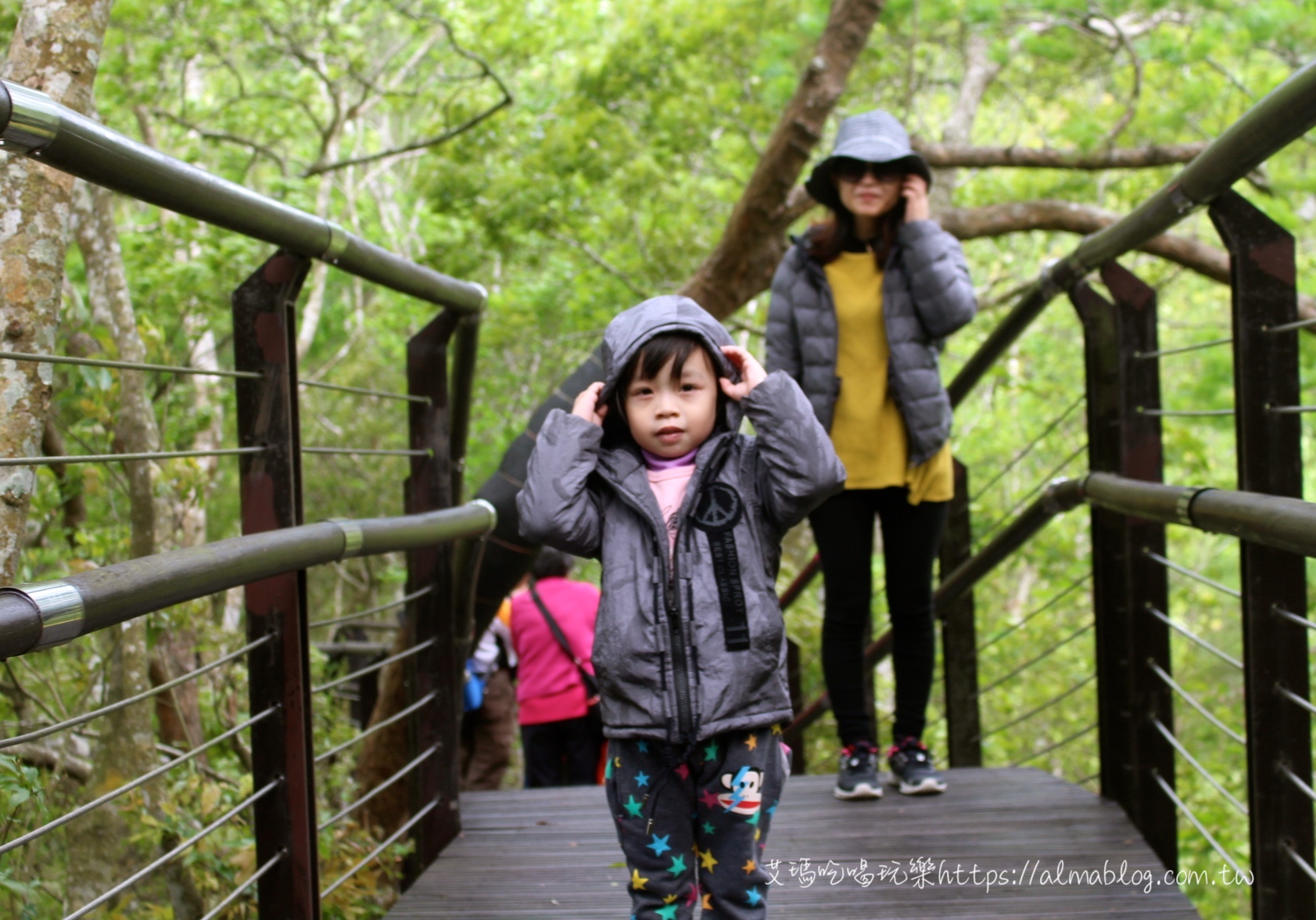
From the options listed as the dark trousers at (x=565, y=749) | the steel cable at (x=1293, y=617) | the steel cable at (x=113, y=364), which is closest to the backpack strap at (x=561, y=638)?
the dark trousers at (x=565, y=749)

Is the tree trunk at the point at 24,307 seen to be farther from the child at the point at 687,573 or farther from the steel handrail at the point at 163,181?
the child at the point at 687,573

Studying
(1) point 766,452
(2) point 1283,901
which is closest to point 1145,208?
(1) point 766,452

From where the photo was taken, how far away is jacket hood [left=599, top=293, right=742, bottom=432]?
1.98 meters

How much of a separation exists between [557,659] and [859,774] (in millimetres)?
2359

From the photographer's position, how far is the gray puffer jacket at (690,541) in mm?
1883

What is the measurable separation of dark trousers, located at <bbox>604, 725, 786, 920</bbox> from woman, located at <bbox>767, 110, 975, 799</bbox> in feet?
3.37

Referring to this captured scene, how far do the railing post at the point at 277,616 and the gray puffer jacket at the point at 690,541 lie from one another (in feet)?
1.37

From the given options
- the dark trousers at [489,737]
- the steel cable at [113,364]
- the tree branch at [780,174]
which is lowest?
the dark trousers at [489,737]

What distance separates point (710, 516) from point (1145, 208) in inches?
45.7

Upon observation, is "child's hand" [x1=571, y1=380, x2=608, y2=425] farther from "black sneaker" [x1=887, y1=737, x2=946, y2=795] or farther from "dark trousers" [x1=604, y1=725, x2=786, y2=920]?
"black sneaker" [x1=887, y1=737, x2=946, y2=795]

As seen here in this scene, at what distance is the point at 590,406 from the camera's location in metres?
2.04

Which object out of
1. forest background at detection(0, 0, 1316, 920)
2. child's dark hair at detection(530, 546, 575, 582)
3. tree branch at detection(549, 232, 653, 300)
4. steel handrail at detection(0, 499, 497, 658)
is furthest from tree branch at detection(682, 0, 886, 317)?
tree branch at detection(549, 232, 653, 300)

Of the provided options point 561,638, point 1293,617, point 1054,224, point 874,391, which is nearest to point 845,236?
point 874,391

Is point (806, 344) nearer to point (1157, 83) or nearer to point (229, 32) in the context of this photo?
point (229, 32)
